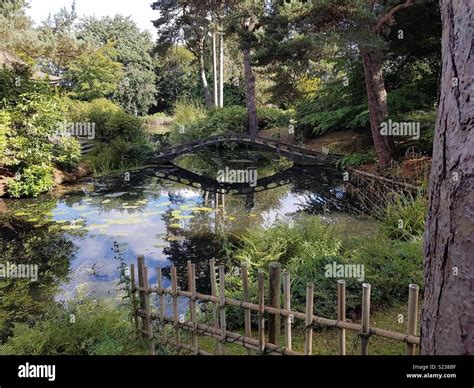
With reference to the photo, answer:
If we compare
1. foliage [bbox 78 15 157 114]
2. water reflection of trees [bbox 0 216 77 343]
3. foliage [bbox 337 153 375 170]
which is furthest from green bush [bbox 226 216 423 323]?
foliage [bbox 78 15 157 114]

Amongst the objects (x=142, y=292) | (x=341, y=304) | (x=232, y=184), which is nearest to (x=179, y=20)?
(x=232, y=184)

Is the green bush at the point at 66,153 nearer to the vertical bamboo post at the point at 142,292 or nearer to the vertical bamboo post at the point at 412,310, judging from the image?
the vertical bamboo post at the point at 142,292

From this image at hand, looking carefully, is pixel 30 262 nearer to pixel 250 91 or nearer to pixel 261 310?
pixel 261 310

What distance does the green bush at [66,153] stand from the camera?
30.9 feet

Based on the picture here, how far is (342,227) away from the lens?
5.52m

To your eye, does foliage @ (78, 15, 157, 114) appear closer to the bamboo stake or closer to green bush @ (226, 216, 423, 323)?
green bush @ (226, 216, 423, 323)

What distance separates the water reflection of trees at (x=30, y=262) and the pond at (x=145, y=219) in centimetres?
2

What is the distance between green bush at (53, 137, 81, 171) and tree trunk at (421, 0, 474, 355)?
9704mm

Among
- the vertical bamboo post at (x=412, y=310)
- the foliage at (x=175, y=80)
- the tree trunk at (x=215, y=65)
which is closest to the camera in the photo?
the vertical bamboo post at (x=412, y=310)

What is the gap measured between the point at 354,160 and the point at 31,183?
25.5ft

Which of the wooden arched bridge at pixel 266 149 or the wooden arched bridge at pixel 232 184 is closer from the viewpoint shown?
the wooden arched bridge at pixel 232 184

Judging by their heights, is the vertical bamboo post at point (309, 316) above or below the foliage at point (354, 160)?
below

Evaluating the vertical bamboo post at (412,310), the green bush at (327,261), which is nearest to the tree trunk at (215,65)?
the green bush at (327,261)

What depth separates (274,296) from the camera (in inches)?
82.0
